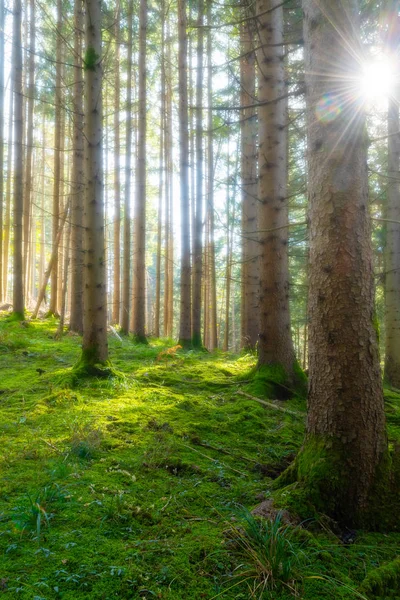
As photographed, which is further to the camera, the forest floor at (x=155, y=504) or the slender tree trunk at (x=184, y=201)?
the slender tree trunk at (x=184, y=201)

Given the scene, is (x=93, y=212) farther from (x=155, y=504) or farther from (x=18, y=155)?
(x=18, y=155)

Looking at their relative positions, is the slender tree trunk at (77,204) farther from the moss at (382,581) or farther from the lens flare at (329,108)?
the moss at (382,581)

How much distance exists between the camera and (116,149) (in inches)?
664

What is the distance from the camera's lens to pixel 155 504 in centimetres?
283

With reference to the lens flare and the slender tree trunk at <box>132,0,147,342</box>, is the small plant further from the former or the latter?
the slender tree trunk at <box>132,0,147,342</box>

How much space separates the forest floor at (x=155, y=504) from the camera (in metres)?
2.08

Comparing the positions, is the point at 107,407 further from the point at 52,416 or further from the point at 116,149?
the point at 116,149

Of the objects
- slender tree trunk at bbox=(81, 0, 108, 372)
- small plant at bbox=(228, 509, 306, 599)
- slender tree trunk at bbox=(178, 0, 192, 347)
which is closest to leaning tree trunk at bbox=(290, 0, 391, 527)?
small plant at bbox=(228, 509, 306, 599)

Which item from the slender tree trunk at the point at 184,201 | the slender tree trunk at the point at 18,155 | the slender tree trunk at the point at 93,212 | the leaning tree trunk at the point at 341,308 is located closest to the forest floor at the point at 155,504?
the leaning tree trunk at the point at 341,308

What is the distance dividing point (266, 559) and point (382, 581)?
0.63 m

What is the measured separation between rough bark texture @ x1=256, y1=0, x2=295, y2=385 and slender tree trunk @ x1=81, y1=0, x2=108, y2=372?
230cm

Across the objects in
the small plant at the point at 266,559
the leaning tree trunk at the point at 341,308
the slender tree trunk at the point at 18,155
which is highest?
the slender tree trunk at the point at 18,155

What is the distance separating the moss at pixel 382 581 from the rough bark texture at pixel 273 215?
344 centimetres

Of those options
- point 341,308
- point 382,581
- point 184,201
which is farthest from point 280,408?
point 184,201
